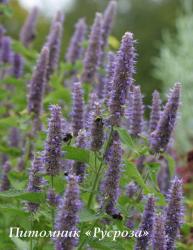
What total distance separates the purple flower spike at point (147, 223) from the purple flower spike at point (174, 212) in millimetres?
87

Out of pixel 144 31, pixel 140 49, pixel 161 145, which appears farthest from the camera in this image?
pixel 144 31

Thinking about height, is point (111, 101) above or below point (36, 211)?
above

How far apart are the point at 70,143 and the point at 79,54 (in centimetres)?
407

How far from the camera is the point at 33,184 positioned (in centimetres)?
398

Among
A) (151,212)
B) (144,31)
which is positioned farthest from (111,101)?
(144,31)

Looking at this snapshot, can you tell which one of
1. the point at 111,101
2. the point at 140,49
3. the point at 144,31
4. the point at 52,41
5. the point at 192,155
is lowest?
the point at 111,101

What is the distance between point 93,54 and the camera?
22.4ft

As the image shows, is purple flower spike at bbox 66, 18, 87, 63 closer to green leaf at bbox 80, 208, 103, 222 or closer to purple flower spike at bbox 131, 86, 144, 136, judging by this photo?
purple flower spike at bbox 131, 86, 144, 136

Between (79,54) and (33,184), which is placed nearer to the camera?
(33,184)

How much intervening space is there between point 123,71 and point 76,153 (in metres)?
0.52

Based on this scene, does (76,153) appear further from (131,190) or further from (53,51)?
(53,51)

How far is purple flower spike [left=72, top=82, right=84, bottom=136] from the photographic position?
4590mm

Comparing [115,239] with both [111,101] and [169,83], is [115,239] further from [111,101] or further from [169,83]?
[169,83]

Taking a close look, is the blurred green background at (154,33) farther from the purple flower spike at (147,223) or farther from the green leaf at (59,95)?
the purple flower spike at (147,223)
